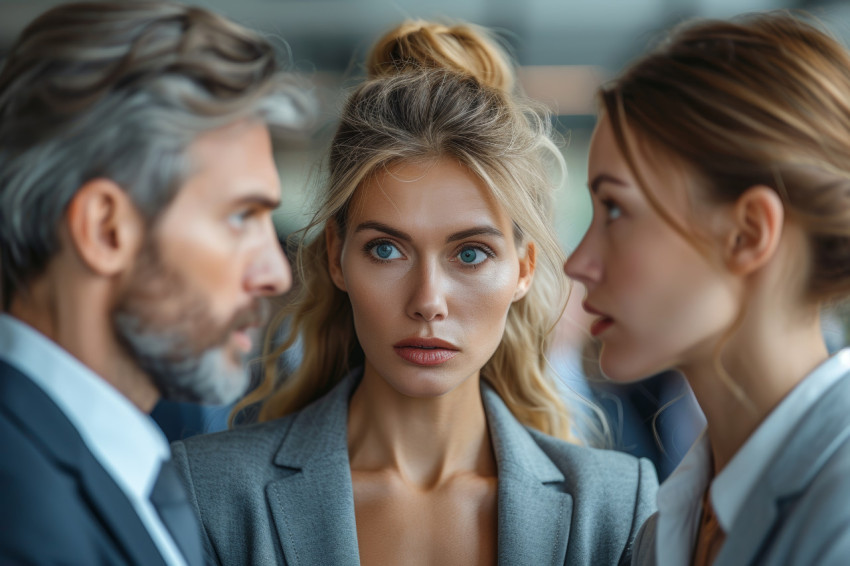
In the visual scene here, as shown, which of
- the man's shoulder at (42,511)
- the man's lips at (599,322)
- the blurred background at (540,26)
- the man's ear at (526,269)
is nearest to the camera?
the man's shoulder at (42,511)

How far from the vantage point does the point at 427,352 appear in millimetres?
1890

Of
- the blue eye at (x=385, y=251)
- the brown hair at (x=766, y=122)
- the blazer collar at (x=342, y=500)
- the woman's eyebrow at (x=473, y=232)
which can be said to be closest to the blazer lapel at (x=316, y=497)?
the blazer collar at (x=342, y=500)

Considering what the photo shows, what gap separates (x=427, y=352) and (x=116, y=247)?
0.84 metres

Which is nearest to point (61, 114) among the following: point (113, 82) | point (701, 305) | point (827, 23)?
point (113, 82)

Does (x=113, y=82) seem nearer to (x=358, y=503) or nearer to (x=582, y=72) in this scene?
(x=358, y=503)

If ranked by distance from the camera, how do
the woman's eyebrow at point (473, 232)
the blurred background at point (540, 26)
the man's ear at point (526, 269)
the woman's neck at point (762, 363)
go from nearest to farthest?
the woman's neck at point (762, 363) < the woman's eyebrow at point (473, 232) < the man's ear at point (526, 269) < the blurred background at point (540, 26)

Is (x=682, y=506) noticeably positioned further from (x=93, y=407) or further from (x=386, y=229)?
(x=93, y=407)

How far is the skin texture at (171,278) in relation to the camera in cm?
119

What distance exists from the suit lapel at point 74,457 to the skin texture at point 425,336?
33.0 inches

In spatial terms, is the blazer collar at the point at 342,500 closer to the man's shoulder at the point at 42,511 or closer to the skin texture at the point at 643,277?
the skin texture at the point at 643,277

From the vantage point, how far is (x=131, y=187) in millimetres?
1186

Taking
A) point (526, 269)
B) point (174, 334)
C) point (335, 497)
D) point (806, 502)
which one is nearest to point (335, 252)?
point (526, 269)

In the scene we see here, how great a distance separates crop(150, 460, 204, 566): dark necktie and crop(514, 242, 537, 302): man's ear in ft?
3.24

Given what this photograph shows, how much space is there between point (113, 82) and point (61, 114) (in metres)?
0.08
